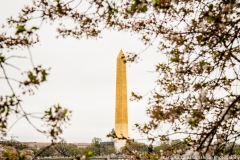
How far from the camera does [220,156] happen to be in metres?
3.41

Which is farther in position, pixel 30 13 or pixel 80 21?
pixel 80 21

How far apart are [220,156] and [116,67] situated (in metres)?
31.9

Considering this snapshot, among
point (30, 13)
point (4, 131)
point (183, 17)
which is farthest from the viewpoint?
point (183, 17)

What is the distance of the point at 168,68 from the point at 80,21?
4.00 feet

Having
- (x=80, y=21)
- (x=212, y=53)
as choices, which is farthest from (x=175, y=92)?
(x=80, y=21)

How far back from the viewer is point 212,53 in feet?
11.4

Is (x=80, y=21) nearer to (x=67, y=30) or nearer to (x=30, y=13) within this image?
(x=67, y=30)

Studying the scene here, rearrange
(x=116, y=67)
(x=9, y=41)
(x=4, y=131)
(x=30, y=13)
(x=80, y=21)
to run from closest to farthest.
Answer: (x=4, y=131) < (x=9, y=41) < (x=30, y=13) < (x=80, y=21) < (x=116, y=67)

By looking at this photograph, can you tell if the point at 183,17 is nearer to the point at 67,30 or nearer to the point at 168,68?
the point at 168,68

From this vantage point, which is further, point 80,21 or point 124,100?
point 124,100

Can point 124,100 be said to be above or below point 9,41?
above

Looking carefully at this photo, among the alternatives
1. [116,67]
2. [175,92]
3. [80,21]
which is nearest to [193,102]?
[175,92]

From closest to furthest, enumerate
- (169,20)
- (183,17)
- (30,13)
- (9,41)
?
1. (9,41)
2. (30,13)
3. (183,17)
4. (169,20)

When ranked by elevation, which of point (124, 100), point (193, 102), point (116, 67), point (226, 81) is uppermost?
point (116, 67)
